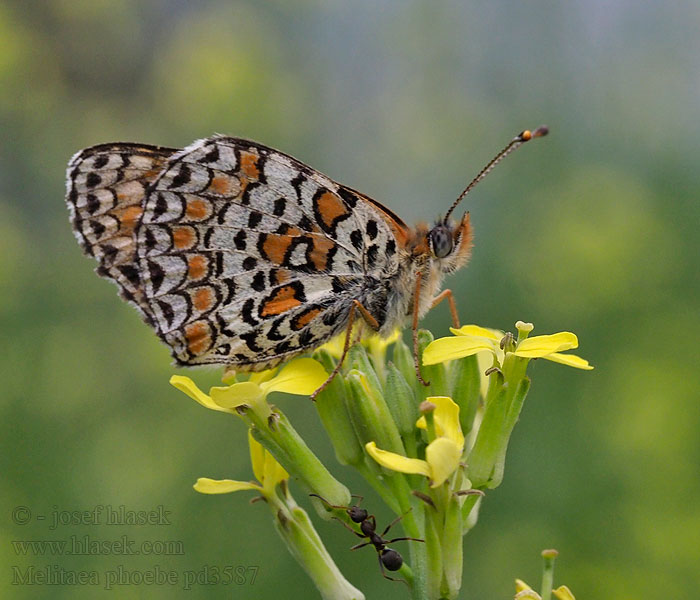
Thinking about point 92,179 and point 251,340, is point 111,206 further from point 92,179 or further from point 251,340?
point 251,340

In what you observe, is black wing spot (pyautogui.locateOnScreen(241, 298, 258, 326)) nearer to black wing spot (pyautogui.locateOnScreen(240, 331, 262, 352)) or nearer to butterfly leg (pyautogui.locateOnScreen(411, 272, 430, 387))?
black wing spot (pyautogui.locateOnScreen(240, 331, 262, 352))

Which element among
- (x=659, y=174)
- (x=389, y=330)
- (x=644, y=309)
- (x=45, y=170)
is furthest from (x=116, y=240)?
(x=659, y=174)

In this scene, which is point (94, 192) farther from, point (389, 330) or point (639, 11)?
point (639, 11)

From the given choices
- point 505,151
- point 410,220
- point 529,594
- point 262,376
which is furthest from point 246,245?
point 410,220

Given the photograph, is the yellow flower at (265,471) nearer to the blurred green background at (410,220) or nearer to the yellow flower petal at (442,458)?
the yellow flower petal at (442,458)

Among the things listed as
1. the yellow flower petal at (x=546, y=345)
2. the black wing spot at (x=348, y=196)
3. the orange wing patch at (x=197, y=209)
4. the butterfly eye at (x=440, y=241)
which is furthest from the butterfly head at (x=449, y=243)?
the orange wing patch at (x=197, y=209)

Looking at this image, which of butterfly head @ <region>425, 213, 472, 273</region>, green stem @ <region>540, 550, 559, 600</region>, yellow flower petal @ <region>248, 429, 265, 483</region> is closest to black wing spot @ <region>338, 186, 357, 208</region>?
butterfly head @ <region>425, 213, 472, 273</region>
